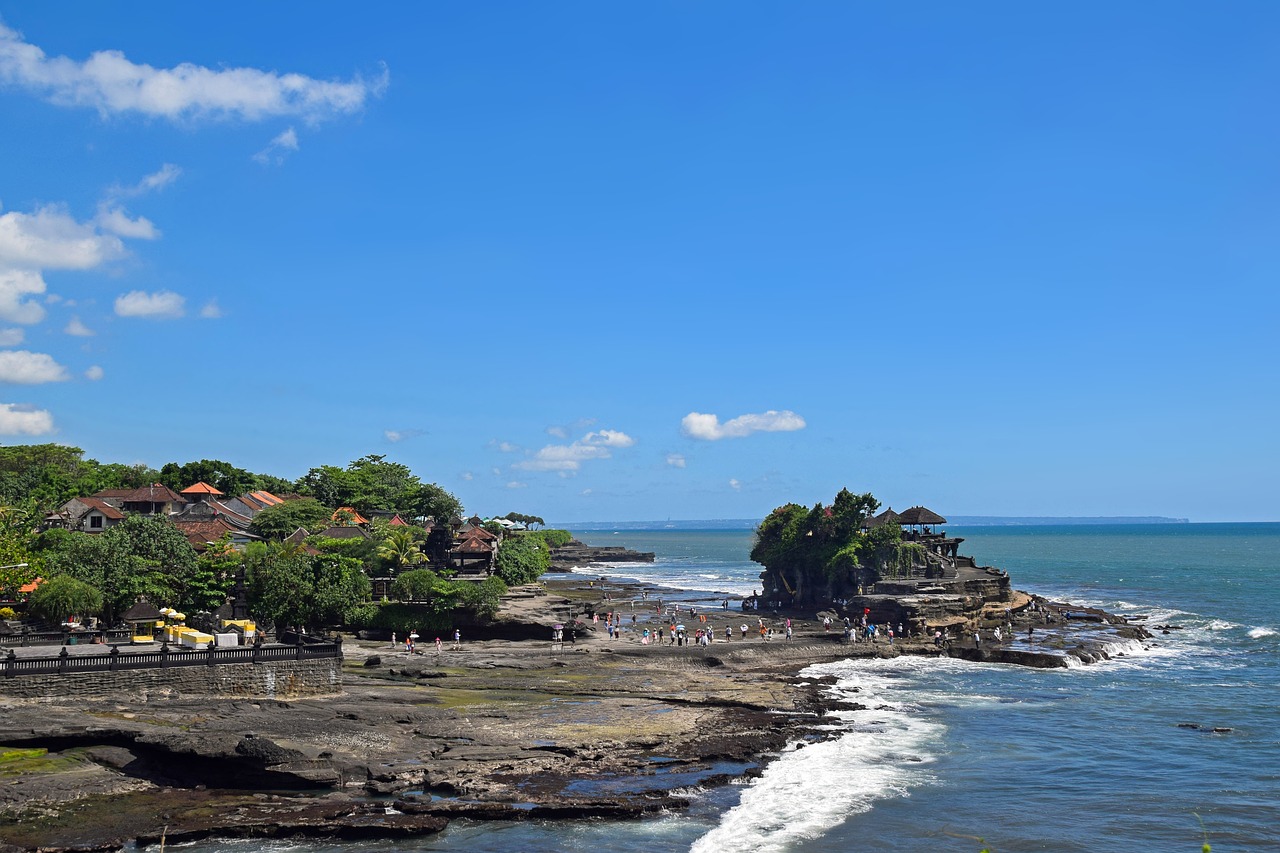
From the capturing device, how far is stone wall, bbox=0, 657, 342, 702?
1303 inches

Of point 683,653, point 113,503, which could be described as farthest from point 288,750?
point 113,503

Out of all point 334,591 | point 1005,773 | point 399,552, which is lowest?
point 1005,773

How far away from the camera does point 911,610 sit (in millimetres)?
66125

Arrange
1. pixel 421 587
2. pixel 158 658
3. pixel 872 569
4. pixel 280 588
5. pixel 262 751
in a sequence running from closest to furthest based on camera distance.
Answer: pixel 262 751
pixel 158 658
pixel 280 588
pixel 421 587
pixel 872 569

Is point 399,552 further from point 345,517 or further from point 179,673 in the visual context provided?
point 345,517

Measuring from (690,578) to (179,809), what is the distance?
108642 millimetres

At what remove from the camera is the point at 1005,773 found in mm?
31703

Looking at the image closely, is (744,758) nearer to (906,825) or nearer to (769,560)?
(906,825)

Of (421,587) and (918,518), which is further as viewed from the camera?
(918,518)

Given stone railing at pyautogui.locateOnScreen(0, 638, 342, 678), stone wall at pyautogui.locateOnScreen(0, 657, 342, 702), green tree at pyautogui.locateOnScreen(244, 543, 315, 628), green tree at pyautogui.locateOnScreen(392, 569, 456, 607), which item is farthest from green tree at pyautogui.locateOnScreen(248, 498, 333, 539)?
stone wall at pyautogui.locateOnScreen(0, 657, 342, 702)

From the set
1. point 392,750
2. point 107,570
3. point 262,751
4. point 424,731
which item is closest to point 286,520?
point 107,570

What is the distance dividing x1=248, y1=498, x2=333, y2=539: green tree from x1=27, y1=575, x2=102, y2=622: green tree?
45.7 m

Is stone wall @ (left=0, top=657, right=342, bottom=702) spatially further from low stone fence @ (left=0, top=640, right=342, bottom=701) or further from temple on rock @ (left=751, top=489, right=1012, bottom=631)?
temple on rock @ (left=751, top=489, right=1012, bottom=631)

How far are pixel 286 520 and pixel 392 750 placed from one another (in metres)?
66.7
